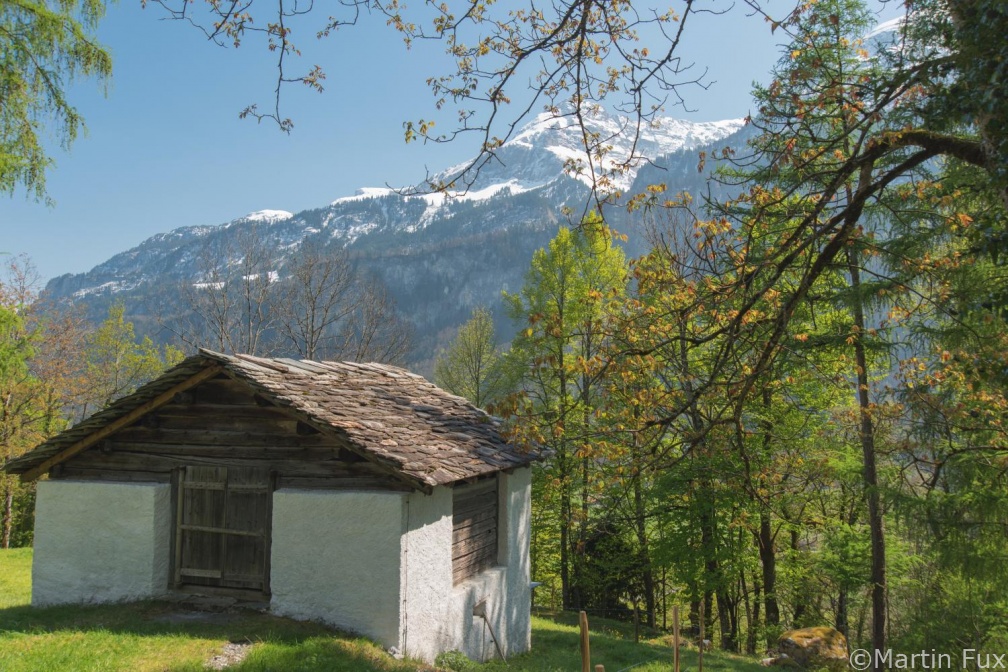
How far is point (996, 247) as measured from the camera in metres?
4.68

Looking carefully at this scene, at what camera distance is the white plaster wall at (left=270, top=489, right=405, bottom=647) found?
8.30 meters

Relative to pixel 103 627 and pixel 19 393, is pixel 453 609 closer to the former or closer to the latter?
pixel 103 627

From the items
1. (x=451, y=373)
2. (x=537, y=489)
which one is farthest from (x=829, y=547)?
(x=451, y=373)

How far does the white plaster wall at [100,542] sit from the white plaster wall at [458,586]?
12.8ft

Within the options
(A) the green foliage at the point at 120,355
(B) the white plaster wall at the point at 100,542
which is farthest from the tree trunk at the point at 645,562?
(A) the green foliage at the point at 120,355

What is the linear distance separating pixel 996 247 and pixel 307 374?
8.94 m

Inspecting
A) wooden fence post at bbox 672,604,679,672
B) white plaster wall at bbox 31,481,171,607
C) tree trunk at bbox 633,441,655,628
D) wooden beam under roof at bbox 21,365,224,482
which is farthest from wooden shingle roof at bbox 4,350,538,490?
tree trunk at bbox 633,441,655,628

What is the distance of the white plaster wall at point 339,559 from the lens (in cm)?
830

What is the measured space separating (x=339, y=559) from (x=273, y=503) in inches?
49.4

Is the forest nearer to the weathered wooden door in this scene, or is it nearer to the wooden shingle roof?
the wooden shingle roof

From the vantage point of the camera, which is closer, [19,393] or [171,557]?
[171,557]

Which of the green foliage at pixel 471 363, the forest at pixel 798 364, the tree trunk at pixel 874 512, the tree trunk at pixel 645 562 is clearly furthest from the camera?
the green foliage at pixel 471 363

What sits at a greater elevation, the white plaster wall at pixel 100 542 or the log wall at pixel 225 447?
the log wall at pixel 225 447

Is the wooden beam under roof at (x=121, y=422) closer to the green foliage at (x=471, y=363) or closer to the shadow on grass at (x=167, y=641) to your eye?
the shadow on grass at (x=167, y=641)
